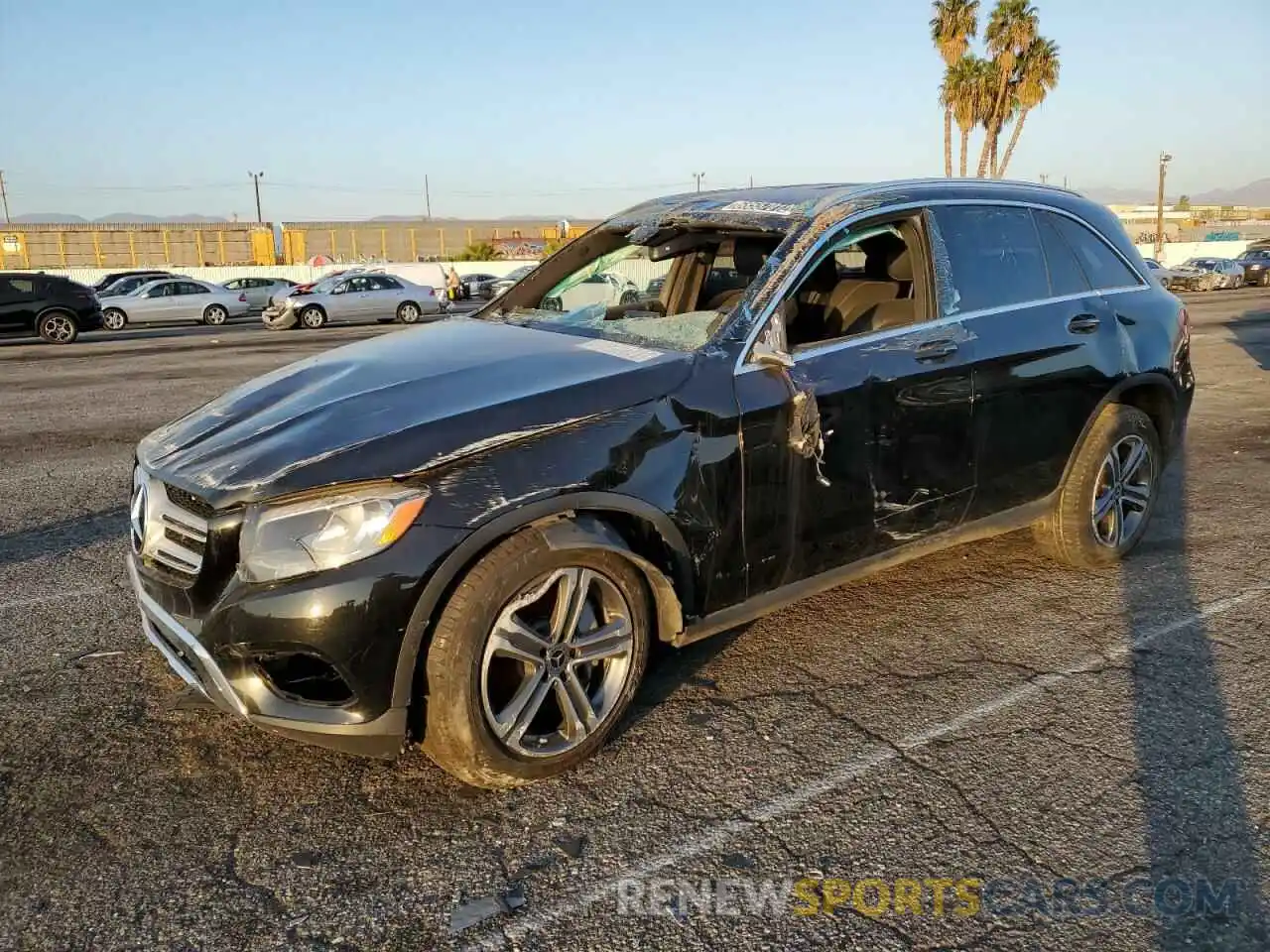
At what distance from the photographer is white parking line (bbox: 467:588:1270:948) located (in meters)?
2.43

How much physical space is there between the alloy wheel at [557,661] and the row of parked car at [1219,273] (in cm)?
3699

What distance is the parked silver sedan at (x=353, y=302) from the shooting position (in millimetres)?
25344

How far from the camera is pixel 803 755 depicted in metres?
3.15

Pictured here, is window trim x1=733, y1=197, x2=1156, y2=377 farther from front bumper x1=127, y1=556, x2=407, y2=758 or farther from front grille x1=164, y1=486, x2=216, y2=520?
front grille x1=164, y1=486, x2=216, y2=520

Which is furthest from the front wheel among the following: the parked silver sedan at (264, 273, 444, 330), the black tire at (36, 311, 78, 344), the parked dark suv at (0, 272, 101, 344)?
the black tire at (36, 311, 78, 344)

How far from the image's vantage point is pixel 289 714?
2707mm

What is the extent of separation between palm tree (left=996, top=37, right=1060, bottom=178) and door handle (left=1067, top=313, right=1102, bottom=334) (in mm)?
39392

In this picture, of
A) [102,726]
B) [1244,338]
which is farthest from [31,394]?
[1244,338]

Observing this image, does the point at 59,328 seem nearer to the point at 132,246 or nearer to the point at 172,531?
the point at 172,531

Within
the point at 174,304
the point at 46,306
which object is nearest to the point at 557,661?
the point at 46,306

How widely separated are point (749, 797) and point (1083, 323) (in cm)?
285

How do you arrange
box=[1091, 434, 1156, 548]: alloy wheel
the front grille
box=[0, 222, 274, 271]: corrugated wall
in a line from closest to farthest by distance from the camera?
the front grille → box=[1091, 434, 1156, 548]: alloy wheel → box=[0, 222, 274, 271]: corrugated wall

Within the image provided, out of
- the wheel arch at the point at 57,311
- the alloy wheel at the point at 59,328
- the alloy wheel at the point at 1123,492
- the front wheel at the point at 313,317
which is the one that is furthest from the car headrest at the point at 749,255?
the front wheel at the point at 313,317

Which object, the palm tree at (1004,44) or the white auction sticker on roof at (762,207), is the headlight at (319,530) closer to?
the white auction sticker on roof at (762,207)
